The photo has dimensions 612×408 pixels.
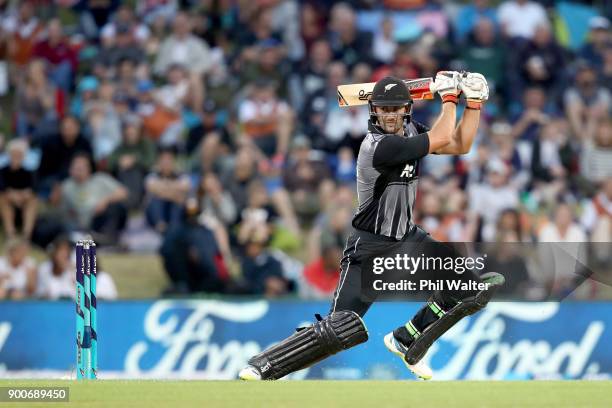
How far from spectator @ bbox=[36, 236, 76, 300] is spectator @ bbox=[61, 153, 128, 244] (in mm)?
1238

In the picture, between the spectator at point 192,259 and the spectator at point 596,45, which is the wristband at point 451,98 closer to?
the spectator at point 192,259

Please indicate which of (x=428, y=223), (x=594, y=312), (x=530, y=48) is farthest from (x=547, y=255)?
(x=530, y=48)

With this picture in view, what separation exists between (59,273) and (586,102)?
6830 millimetres

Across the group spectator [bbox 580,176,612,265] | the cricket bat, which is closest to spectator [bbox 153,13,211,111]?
spectator [bbox 580,176,612,265]

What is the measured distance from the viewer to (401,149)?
8398 mm

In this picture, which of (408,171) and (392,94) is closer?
(392,94)

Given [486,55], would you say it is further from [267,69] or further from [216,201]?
[216,201]

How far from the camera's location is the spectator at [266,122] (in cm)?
1602

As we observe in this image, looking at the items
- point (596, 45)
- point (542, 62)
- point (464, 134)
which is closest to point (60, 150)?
point (542, 62)

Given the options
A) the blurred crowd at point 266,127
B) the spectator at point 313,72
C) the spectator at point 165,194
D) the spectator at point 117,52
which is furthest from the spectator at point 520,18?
the spectator at point 165,194

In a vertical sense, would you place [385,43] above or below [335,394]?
above

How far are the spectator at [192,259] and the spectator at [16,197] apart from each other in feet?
6.05

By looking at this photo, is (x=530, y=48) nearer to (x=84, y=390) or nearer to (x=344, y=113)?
(x=344, y=113)

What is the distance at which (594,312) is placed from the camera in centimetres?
1260
